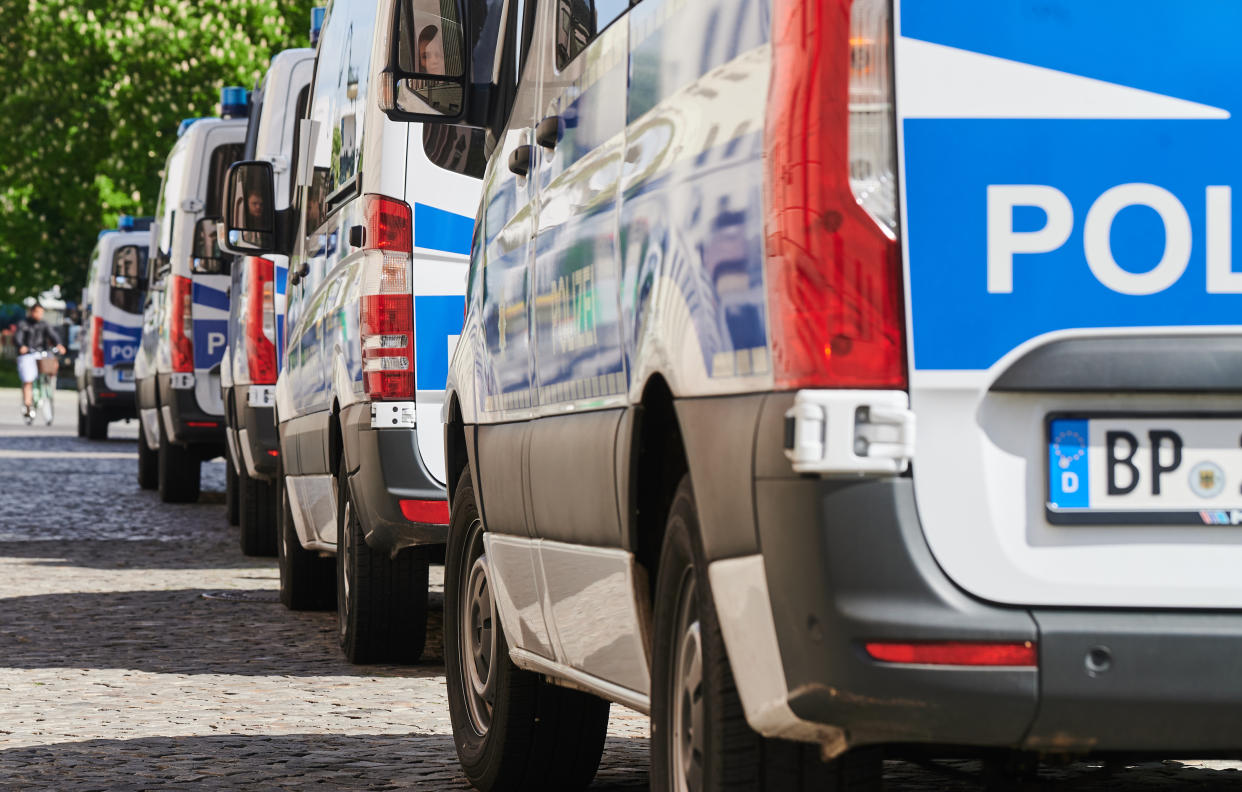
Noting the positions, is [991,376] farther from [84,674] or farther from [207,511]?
[207,511]

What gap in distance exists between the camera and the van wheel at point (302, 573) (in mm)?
10734

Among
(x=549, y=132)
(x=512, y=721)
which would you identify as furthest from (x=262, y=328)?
(x=549, y=132)

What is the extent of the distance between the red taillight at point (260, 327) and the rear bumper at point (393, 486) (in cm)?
393

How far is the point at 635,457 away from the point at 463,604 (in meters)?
2.18

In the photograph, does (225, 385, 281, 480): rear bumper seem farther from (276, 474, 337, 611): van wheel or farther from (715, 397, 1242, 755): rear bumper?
(715, 397, 1242, 755): rear bumper

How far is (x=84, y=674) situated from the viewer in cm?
858

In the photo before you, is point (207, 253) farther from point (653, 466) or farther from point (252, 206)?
point (653, 466)

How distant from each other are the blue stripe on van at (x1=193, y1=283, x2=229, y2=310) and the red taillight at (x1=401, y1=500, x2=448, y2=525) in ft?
30.3

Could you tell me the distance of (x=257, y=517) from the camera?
14.0m

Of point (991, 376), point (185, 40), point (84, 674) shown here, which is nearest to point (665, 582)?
point (991, 376)

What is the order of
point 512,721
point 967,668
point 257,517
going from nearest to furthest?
point 967,668 < point 512,721 < point 257,517

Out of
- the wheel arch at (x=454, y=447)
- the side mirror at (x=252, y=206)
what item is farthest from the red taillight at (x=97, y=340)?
the wheel arch at (x=454, y=447)

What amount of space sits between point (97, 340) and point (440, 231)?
2184cm

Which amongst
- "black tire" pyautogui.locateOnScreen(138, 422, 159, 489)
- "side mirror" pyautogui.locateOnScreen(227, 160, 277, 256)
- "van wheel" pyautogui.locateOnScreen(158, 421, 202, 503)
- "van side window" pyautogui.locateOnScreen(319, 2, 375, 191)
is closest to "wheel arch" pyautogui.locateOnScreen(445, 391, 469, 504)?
"van side window" pyautogui.locateOnScreen(319, 2, 375, 191)
